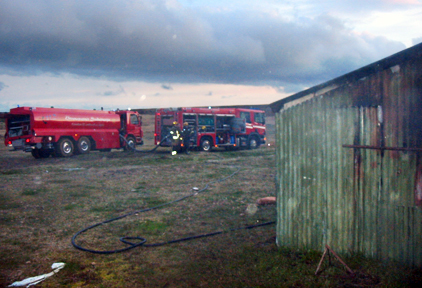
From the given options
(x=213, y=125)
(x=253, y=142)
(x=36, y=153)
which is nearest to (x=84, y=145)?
(x=36, y=153)

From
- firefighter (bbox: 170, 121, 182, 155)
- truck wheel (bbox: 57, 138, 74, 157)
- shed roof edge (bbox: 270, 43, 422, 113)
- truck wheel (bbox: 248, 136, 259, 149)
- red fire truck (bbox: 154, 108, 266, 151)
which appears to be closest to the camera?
shed roof edge (bbox: 270, 43, 422, 113)

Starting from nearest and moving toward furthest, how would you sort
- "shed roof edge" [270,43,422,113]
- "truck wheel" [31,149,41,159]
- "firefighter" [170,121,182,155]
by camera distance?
"shed roof edge" [270,43,422,113], "truck wheel" [31,149,41,159], "firefighter" [170,121,182,155]

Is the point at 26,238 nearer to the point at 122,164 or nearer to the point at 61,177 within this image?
the point at 61,177

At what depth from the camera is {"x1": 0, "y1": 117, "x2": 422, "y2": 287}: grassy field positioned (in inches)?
197

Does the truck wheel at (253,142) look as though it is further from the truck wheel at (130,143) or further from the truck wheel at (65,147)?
the truck wheel at (65,147)

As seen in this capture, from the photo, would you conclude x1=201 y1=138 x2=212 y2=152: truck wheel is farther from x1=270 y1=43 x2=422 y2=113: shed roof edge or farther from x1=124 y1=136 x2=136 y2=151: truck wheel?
x1=270 y1=43 x2=422 y2=113: shed roof edge

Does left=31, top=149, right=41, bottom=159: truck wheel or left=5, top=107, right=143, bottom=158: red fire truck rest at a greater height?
left=5, top=107, right=143, bottom=158: red fire truck

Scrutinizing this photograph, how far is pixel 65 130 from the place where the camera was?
21.2 meters

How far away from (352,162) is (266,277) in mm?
2233

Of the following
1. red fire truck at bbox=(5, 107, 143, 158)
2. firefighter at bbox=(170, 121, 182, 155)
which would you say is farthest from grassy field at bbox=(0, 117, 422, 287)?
firefighter at bbox=(170, 121, 182, 155)

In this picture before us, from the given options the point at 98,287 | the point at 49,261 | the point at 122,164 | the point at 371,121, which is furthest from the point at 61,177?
the point at 371,121

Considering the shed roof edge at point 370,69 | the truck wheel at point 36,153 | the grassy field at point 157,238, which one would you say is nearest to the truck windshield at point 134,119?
the truck wheel at point 36,153

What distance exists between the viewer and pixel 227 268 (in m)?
5.38

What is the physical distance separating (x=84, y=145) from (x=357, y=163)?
797 inches
